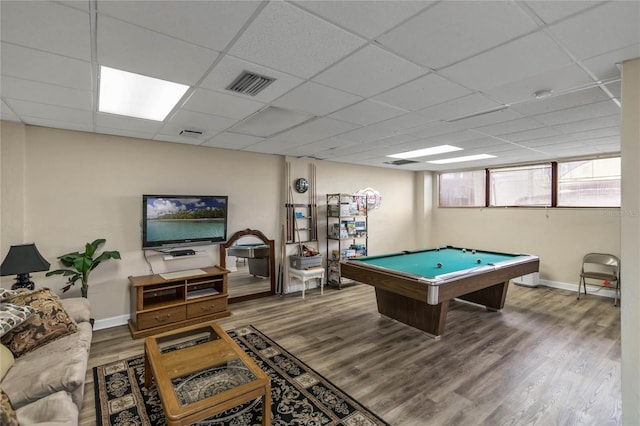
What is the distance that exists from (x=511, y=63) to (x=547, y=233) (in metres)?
5.23

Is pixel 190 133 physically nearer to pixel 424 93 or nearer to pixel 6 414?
pixel 424 93

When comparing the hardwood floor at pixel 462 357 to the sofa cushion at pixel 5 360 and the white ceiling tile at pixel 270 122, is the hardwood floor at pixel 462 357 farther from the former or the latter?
the white ceiling tile at pixel 270 122

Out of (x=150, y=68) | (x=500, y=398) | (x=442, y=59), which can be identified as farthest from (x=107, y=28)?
(x=500, y=398)

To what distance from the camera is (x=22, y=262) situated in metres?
3.00

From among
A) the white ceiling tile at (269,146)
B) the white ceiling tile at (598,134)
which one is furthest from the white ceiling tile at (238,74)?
the white ceiling tile at (598,134)

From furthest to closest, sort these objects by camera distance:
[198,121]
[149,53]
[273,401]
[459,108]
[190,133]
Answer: [190,133]
[198,121]
[459,108]
[273,401]
[149,53]

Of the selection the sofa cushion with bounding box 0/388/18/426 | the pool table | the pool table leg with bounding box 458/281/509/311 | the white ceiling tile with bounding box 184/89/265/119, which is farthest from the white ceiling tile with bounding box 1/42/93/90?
→ the pool table leg with bounding box 458/281/509/311

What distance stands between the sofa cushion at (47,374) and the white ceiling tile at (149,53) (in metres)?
2.07

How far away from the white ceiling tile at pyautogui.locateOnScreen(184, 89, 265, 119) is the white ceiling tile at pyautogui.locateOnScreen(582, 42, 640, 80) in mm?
2424

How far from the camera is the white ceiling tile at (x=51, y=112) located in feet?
9.08

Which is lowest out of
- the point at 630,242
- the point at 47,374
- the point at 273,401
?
the point at 273,401

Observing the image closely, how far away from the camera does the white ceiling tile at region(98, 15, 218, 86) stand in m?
1.63

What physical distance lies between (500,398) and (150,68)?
3.66 metres

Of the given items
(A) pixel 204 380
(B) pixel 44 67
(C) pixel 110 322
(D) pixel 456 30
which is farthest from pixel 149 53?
(C) pixel 110 322
